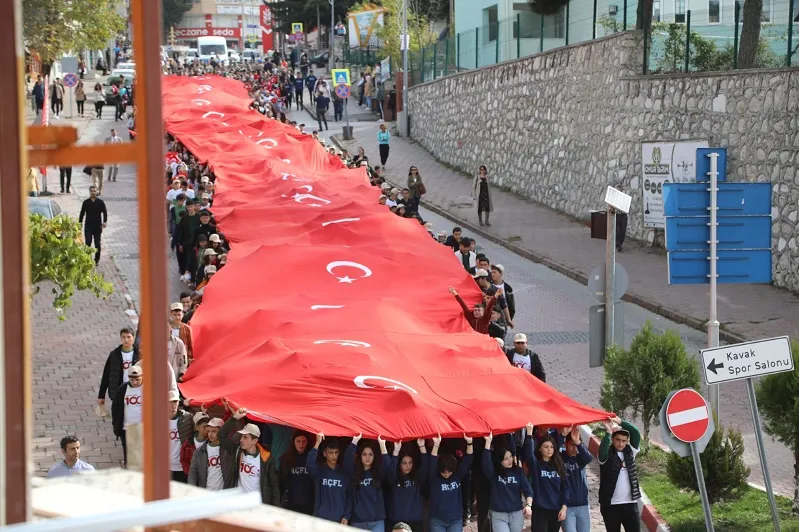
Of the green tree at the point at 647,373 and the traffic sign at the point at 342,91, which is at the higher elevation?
the traffic sign at the point at 342,91

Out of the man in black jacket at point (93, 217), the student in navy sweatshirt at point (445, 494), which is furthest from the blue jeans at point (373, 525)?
the man in black jacket at point (93, 217)

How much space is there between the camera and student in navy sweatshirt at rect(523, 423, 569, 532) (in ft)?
32.7

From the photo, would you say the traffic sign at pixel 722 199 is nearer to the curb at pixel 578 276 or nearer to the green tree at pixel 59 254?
the curb at pixel 578 276

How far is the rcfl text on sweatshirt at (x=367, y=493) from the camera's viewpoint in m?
9.56

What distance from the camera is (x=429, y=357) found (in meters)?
11.5

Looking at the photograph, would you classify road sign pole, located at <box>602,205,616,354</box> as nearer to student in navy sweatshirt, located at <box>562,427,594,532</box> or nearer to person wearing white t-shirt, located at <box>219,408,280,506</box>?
student in navy sweatshirt, located at <box>562,427,594,532</box>

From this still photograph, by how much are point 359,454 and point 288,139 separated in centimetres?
1785

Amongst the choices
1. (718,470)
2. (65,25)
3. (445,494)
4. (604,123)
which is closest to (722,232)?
(718,470)

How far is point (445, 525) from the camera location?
9758 millimetres

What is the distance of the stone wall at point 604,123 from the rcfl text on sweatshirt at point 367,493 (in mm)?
12013

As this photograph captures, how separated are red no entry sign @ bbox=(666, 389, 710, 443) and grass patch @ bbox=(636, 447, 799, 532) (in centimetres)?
124

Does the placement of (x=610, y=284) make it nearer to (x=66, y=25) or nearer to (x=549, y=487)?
(x=549, y=487)

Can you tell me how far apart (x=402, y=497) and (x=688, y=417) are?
247cm

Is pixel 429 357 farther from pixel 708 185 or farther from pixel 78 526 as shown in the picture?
pixel 78 526
